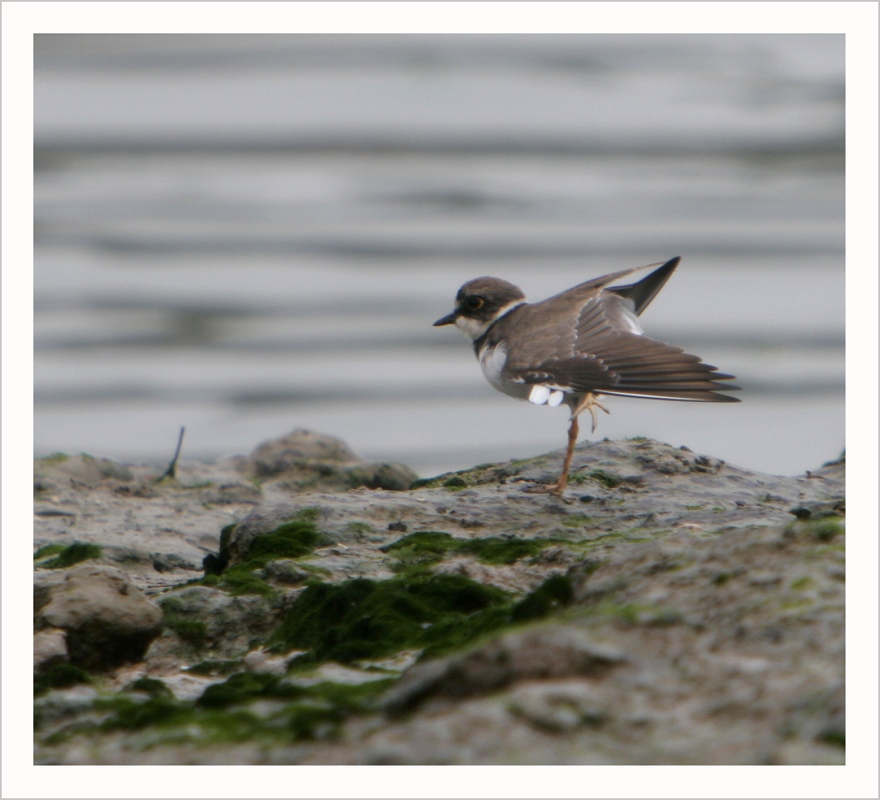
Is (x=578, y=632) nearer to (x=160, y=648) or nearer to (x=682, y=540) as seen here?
(x=682, y=540)

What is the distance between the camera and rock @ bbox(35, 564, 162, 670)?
3.05 metres

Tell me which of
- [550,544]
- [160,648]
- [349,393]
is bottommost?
[160,648]

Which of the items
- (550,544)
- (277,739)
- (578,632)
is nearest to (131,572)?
(550,544)

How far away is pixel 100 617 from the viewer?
307 centimetres

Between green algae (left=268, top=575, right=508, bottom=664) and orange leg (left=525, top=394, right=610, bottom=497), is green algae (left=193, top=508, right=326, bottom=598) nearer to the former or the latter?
green algae (left=268, top=575, right=508, bottom=664)

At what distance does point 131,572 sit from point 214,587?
0.90m

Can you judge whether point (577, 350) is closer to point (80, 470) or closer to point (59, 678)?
point (80, 470)

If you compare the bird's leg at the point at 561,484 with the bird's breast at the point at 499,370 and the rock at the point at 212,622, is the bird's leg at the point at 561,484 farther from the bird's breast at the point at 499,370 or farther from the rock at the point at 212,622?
the rock at the point at 212,622

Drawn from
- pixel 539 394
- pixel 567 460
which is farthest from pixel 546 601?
pixel 539 394

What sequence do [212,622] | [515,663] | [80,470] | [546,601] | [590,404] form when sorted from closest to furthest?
[515,663]
[546,601]
[212,622]
[590,404]
[80,470]

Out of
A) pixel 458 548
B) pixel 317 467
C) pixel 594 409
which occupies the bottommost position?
pixel 458 548

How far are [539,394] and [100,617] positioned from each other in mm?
2695

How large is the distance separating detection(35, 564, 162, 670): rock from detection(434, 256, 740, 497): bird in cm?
178

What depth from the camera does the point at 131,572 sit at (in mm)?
4195
